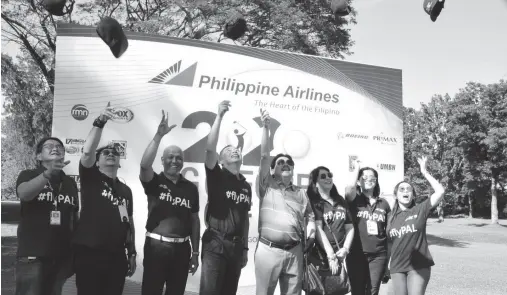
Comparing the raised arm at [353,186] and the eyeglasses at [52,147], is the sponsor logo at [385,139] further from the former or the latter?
the eyeglasses at [52,147]

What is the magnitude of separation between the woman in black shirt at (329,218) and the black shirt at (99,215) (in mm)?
1710

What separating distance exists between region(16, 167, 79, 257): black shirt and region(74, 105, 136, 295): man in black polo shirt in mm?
171

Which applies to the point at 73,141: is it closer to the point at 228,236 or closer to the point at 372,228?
the point at 228,236

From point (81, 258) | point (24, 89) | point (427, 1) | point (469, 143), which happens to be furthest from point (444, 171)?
point (81, 258)

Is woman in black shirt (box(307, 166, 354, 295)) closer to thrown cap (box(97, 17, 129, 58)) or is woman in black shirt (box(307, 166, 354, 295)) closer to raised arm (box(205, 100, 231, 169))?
raised arm (box(205, 100, 231, 169))

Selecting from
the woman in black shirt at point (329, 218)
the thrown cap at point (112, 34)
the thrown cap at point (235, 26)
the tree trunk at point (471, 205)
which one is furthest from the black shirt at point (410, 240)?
the tree trunk at point (471, 205)

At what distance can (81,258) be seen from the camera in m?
3.44

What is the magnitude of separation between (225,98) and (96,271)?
299cm

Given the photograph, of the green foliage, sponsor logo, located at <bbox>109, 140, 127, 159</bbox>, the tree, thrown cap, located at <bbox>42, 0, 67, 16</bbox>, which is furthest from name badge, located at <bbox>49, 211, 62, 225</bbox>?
the green foliage

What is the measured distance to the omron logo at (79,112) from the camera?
529 centimetres

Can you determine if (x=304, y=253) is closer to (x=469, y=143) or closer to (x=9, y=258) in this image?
(x=9, y=258)

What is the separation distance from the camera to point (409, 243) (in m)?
4.33

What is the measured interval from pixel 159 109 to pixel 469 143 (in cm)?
2804

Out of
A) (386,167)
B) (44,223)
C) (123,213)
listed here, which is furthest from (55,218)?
(386,167)
